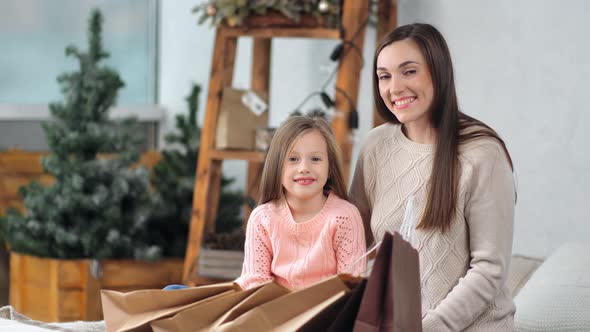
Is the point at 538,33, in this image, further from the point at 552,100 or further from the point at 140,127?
the point at 140,127

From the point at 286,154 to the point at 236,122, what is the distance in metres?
1.75

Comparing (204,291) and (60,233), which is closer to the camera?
(204,291)

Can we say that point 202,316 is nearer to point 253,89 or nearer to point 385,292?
point 385,292

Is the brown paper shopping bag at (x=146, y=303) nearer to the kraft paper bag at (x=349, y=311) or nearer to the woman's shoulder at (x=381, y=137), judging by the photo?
the kraft paper bag at (x=349, y=311)

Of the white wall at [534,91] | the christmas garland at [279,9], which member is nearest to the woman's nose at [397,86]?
the white wall at [534,91]

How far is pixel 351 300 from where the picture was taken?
1.22m

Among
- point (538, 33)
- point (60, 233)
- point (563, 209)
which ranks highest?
point (538, 33)

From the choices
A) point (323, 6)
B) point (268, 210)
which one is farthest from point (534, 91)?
point (268, 210)

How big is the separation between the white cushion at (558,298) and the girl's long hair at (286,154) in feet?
1.93

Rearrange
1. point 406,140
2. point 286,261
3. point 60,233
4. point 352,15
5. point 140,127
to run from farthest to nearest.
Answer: point 140,127 < point 60,233 < point 352,15 < point 406,140 < point 286,261

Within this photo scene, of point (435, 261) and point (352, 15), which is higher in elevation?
point (352, 15)

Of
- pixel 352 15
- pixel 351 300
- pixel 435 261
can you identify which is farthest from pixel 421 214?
pixel 352 15

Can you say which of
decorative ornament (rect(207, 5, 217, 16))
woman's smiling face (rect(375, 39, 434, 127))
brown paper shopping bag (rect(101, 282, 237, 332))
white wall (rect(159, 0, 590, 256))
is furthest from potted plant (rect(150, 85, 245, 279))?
brown paper shopping bag (rect(101, 282, 237, 332))

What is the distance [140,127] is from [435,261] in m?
3.20
